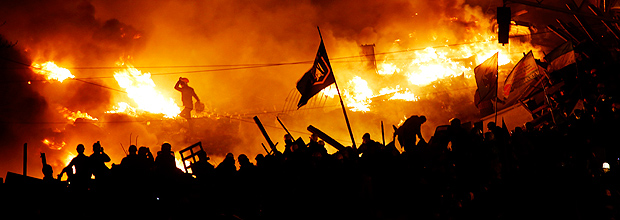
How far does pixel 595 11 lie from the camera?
639 inches

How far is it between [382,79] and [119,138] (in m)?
15.7

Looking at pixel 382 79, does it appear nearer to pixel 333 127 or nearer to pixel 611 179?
pixel 333 127

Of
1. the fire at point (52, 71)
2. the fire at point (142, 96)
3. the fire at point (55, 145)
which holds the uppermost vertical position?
the fire at point (52, 71)

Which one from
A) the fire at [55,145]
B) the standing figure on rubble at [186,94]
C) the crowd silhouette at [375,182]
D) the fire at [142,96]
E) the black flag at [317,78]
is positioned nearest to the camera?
the crowd silhouette at [375,182]

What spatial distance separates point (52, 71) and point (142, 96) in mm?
4822

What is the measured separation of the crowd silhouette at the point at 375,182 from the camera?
8.16 metres

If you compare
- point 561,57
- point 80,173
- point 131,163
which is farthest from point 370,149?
point 561,57

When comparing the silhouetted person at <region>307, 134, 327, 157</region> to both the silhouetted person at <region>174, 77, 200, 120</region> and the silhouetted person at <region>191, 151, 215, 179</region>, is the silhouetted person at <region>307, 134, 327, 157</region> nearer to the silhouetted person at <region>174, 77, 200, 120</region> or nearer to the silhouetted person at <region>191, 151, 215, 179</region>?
the silhouetted person at <region>191, 151, 215, 179</region>

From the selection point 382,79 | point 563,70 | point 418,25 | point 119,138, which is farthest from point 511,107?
point 119,138

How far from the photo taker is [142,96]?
23.3 meters

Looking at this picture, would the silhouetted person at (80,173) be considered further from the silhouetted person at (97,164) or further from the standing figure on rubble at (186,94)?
the standing figure on rubble at (186,94)

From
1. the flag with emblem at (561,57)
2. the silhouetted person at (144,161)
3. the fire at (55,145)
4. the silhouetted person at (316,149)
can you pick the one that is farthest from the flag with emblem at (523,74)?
the fire at (55,145)

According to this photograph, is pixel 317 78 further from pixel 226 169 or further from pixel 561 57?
pixel 561 57

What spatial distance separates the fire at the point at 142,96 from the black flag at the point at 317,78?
1267 cm
